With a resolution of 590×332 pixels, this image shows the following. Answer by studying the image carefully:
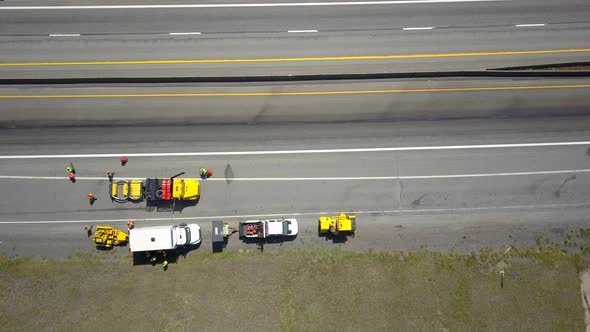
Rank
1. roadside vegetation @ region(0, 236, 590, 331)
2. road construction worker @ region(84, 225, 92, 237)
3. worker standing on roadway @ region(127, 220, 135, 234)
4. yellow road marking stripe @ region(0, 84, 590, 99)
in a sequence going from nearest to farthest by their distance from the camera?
roadside vegetation @ region(0, 236, 590, 331)
road construction worker @ region(84, 225, 92, 237)
worker standing on roadway @ region(127, 220, 135, 234)
yellow road marking stripe @ region(0, 84, 590, 99)

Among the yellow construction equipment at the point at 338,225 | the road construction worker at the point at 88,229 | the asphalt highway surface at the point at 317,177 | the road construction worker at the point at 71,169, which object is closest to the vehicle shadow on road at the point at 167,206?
the asphalt highway surface at the point at 317,177

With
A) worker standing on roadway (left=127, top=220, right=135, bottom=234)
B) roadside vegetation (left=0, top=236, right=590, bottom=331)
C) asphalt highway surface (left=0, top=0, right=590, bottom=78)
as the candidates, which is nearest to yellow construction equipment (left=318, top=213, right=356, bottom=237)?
roadside vegetation (left=0, top=236, right=590, bottom=331)

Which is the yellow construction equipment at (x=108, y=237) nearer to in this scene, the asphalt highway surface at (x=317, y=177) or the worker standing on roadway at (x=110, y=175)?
the asphalt highway surface at (x=317, y=177)

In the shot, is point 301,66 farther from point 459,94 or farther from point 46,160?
point 46,160

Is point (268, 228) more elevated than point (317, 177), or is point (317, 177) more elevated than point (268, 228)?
point (317, 177)

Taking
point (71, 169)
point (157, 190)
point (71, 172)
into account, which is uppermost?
point (71, 169)

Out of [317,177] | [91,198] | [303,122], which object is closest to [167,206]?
[91,198]

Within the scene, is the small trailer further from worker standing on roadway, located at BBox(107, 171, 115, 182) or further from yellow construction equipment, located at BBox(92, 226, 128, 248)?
worker standing on roadway, located at BBox(107, 171, 115, 182)

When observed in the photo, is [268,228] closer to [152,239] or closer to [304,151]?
[304,151]
